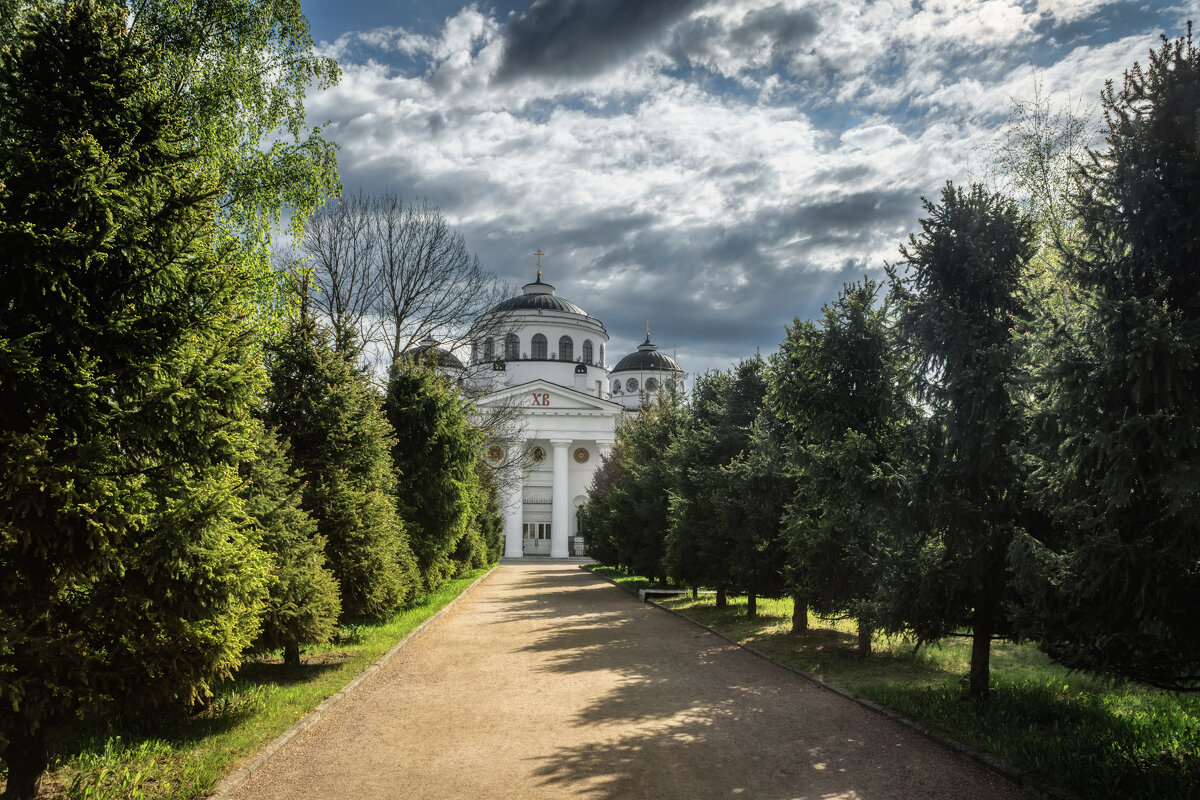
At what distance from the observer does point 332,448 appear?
1127 cm

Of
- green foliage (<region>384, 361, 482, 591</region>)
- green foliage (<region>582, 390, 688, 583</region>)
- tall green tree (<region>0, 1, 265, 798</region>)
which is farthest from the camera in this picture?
green foliage (<region>582, 390, 688, 583</region>)

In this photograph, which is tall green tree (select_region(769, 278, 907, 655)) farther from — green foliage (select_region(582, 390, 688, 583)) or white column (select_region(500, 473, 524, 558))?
white column (select_region(500, 473, 524, 558))

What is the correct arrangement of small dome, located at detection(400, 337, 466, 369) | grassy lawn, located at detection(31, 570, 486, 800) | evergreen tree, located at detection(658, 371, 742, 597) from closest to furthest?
grassy lawn, located at detection(31, 570, 486, 800)
evergreen tree, located at detection(658, 371, 742, 597)
small dome, located at detection(400, 337, 466, 369)

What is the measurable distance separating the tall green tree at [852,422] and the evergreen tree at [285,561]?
6157 mm

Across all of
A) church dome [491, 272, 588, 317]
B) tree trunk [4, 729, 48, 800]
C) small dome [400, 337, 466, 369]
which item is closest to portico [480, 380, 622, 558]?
church dome [491, 272, 588, 317]

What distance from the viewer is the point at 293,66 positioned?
13.4 metres

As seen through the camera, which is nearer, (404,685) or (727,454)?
(404,685)

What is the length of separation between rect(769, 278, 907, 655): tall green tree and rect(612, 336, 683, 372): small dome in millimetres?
60598

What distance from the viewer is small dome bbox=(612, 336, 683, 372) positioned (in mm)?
71875

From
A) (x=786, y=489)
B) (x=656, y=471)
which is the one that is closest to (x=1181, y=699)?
(x=786, y=489)

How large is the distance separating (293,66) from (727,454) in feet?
38.0

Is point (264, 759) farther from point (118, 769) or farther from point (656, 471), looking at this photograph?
point (656, 471)

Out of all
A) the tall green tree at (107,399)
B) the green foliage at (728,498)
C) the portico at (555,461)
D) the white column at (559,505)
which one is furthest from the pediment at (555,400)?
the tall green tree at (107,399)

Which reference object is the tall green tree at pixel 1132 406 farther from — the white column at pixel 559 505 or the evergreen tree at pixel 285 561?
the white column at pixel 559 505
